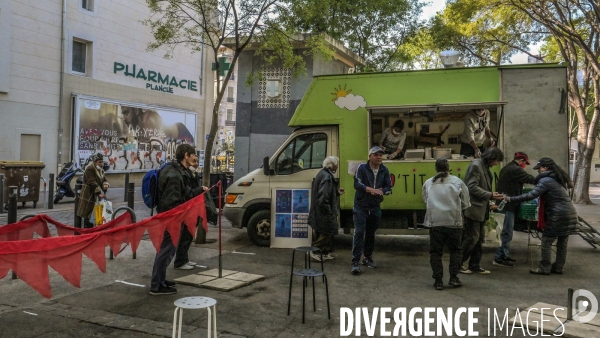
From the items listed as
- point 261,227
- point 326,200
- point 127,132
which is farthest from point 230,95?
point 326,200

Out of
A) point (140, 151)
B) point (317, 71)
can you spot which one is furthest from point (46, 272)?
point (140, 151)

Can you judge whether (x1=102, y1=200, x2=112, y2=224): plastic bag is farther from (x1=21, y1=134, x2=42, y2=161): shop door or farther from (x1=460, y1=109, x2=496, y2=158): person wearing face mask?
(x1=21, y1=134, x2=42, y2=161): shop door

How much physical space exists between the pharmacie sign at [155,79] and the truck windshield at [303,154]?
1553cm

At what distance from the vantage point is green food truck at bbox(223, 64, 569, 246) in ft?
27.4

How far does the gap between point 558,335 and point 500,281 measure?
217 cm

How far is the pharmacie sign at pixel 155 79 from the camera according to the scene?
73.7ft

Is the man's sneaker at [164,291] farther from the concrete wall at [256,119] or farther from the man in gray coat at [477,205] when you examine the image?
the concrete wall at [256,119]

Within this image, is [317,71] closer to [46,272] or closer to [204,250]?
[204,250]

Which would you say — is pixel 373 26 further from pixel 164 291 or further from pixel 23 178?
pixel 164 291

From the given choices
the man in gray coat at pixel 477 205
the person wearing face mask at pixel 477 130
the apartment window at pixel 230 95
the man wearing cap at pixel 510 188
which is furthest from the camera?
the apartment window at pixel 230 95

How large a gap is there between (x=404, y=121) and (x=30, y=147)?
1528cm

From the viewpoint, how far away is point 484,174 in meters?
7.11

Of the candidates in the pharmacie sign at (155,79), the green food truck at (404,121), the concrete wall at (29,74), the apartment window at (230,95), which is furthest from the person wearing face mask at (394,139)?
the apartment window at (230,95)

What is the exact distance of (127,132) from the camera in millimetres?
22547
